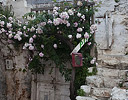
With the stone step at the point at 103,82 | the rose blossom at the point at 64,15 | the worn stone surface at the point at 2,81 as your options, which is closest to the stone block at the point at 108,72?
the stone step at the point at 103,82

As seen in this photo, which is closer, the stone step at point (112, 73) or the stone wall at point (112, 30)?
the stone step at point (112, 73)

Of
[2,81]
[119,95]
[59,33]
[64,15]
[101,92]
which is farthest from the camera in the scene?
[2,81]

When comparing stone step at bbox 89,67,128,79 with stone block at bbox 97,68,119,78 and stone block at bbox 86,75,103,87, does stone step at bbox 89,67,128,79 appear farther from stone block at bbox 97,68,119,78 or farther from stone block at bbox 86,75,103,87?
stone block at bbox 86,75,103,87

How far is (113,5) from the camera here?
4398mm

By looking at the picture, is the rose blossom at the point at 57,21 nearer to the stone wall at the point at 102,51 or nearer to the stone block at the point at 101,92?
the stone wall at the point at 102,51

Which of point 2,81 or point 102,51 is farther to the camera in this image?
point 2,81

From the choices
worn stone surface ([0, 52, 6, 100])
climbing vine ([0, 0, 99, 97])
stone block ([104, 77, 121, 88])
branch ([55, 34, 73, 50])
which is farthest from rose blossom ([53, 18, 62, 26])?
worn stone surface ([0, 52, 6, 100])

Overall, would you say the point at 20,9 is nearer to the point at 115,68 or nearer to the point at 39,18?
the point at 39,18

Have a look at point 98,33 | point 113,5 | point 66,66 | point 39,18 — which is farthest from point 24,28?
point 113,5

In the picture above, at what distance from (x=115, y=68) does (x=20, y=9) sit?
3319 millimetres

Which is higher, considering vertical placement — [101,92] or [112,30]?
[112,30]

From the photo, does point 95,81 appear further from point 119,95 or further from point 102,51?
point 102,51

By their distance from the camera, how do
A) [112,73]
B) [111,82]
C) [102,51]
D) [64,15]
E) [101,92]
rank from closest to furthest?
[101,92]
[111,82]
[112,73]
[64,15]
[102,51]

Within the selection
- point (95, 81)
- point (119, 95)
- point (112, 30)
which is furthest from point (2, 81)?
point (119, 95)
